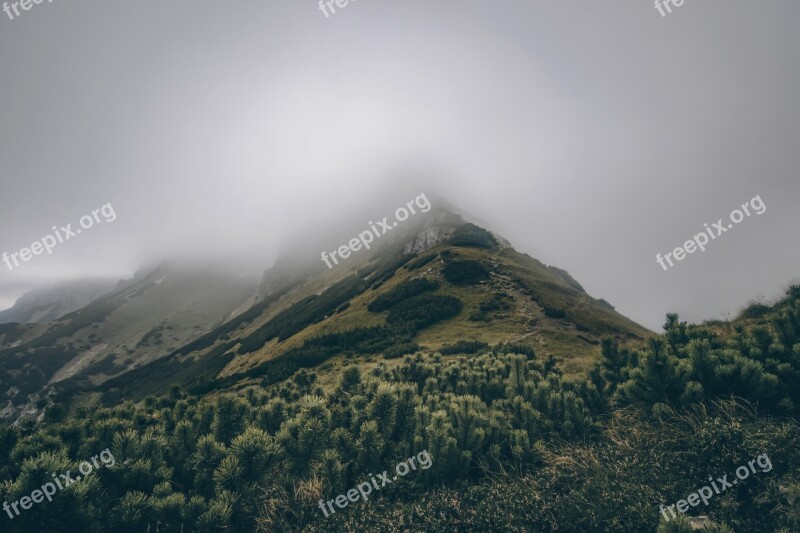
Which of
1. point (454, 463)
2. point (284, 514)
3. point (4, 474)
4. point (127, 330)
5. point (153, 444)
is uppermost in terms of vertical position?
point (127, 330)

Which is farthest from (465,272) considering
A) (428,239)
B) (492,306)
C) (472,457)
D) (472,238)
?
(472,457)

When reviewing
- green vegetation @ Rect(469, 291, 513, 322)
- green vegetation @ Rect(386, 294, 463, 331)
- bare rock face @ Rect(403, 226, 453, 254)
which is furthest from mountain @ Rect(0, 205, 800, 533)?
bare rock face @ Rect(403, 226, 453, 254)

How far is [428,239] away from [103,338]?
13379cm

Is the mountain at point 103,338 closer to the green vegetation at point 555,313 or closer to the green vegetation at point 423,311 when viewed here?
the green vegetation at point 423,311

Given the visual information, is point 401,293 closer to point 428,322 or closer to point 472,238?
point 428,322

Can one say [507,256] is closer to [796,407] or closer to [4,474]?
[796,407]

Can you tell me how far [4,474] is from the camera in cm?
665

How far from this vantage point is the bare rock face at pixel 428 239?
80.7 metres

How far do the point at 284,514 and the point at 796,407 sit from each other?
1006 centimetres

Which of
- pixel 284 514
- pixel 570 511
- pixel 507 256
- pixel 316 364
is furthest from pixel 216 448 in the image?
pixel 507 256

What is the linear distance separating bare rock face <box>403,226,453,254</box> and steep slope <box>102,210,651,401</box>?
33 cm

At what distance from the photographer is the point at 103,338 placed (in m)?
139

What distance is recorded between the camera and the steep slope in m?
35.6

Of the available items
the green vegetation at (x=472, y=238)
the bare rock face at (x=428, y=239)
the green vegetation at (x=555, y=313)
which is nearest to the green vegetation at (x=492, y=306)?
the green vegetation at (x=555, y=313)
